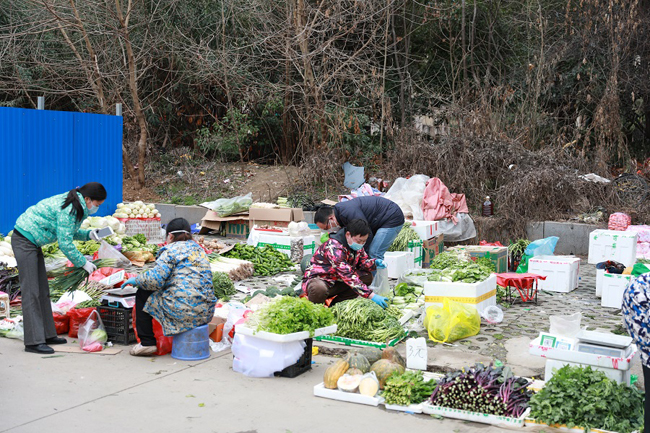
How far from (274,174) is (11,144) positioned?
7.34 meters

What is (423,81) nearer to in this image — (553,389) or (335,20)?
(335,20)

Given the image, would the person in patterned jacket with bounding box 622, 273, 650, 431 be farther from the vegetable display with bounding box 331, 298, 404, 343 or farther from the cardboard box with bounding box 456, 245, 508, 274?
the cardboard box with bounding box 456, 245, 508, 274

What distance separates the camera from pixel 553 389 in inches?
180

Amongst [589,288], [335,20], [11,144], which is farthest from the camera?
[335,20]

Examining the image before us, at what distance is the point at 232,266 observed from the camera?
9.84 m

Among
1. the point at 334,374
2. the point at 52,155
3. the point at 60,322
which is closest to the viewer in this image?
the point at 334,374

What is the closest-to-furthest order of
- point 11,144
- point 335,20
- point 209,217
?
point 11,144 → point 209,217 → point 335,20

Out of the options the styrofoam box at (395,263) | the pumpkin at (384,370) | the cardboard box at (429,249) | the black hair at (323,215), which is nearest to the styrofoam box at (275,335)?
the pumpkin at (384,370)

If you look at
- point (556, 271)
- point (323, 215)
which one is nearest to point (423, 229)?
point (556, 271)

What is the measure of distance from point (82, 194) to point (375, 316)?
304 cm

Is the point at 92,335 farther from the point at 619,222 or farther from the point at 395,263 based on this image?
the point at 619,222

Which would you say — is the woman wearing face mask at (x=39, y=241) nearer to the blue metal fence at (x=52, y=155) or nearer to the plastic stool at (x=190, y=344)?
the plastic stool at (x=190, y=344)

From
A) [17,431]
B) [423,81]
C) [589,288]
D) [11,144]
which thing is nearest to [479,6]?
[423,81]

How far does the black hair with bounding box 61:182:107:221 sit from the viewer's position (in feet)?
20.3
